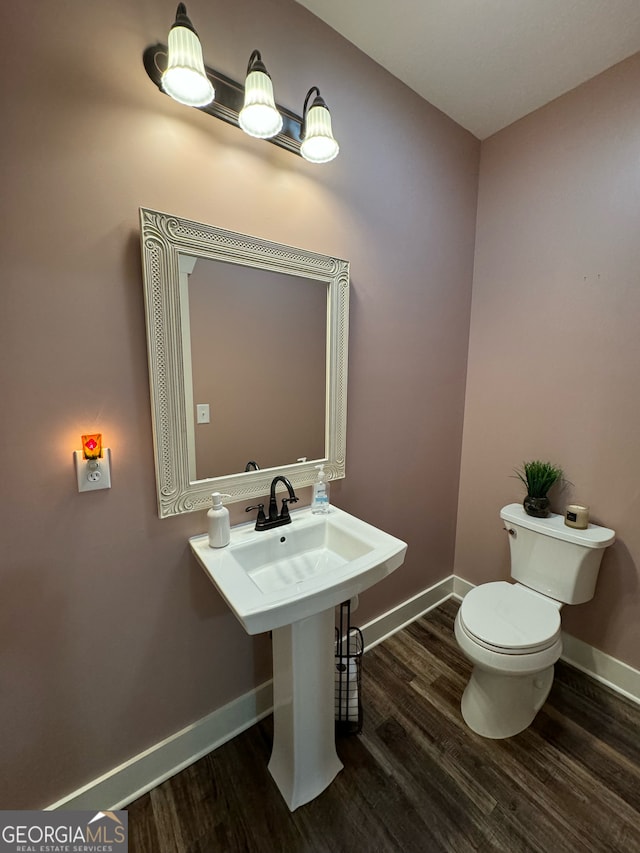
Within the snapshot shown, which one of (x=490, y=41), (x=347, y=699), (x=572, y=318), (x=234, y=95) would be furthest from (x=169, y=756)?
(x=490, y=41)

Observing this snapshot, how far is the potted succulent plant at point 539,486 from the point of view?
168cm

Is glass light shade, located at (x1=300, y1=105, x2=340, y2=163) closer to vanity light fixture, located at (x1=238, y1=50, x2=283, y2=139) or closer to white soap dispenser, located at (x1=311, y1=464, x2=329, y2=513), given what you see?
vanity light fixture, located at (x1=238, y1=50, x2=283, y2=139)

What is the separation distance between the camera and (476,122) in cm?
177

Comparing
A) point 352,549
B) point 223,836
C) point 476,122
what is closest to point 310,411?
point 352,549

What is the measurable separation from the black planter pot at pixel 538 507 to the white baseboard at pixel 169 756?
142 cm

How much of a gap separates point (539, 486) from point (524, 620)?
0.61m

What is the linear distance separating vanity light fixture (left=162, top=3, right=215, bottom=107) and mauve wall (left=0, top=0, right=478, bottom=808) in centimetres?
12

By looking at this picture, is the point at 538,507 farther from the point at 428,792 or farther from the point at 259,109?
the point at 259,109

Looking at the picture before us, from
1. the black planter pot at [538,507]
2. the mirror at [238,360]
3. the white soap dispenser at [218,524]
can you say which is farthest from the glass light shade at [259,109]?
the black planter pot at [538,507]

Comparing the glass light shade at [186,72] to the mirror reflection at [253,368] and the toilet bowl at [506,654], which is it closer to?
the mirror reflection at [253,368]

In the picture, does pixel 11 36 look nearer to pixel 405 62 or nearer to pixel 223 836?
pixel 405 62

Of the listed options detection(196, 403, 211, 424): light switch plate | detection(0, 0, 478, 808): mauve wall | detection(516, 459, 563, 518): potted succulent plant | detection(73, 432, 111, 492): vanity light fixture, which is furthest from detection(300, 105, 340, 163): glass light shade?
detection(516, 459, 563, 518): potted succulent plant

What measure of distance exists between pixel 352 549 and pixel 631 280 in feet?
5.25

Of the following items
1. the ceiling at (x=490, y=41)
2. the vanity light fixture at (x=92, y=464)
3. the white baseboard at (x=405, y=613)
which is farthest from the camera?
the white baseboard at (x=405, y=613)
